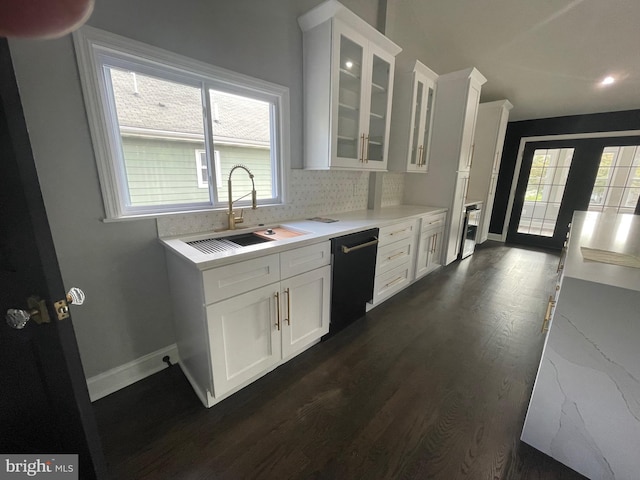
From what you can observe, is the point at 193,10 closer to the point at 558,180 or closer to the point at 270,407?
the point at 270,407

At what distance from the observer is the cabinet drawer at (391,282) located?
2.45 metres

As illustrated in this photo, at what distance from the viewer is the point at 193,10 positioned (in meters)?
1.47

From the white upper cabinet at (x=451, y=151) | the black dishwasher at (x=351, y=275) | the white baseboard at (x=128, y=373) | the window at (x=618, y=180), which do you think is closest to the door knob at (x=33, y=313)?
the white baseboard at (x=128, y=373)

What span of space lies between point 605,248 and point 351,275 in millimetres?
1486

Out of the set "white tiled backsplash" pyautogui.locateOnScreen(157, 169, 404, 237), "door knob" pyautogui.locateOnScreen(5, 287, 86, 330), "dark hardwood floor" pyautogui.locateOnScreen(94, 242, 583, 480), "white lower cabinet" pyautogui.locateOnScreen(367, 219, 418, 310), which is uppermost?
"white tiled backsplash" pyautogui.locateOnScreen(157, 169, 404, 237)

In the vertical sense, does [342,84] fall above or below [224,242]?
above

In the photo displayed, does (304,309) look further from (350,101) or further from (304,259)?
(350,101)

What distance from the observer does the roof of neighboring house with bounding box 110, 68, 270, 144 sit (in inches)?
56.2

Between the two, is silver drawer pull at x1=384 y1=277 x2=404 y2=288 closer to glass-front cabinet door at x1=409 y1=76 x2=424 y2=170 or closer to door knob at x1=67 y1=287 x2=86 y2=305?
glass-front cabinet door at x1=409 y1=76 x2=424 y2=170

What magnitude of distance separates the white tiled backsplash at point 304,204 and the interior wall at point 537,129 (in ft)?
11.1

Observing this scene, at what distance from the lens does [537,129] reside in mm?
4742

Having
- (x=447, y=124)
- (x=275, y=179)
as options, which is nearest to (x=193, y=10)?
(x=275, y=179)

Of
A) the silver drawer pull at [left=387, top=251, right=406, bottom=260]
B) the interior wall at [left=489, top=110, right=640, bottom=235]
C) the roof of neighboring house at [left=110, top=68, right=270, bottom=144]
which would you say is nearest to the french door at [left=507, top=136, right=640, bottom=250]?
the interior wall at [left=489, top=110, right=640, bottom=235]

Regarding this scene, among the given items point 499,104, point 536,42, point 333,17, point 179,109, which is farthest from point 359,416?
point 499,104
